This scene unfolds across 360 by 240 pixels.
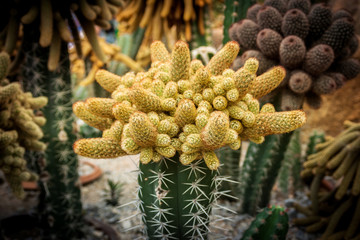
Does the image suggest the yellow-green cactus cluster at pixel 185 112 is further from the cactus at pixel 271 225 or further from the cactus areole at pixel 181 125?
the cactus at pixel 271 225

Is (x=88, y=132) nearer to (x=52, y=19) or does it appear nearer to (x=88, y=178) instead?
(x=88, y=178)

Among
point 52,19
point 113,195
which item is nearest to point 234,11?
point 52,19

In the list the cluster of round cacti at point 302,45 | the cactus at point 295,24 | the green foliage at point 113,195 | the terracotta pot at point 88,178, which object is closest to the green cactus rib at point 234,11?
the cluster of round cacti at point 302,45

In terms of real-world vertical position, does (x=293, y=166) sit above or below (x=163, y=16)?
below

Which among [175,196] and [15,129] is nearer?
[175,196]

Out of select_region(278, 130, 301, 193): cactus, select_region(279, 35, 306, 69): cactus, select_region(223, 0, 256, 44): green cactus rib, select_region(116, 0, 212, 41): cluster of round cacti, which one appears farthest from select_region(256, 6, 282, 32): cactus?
select_region(116, 0, 212, 41): cluster of round cacti

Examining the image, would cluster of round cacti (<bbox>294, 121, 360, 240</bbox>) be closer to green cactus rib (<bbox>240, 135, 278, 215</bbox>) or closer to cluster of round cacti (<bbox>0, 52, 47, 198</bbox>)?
green cactus rib (<bbox>240, 135, 278, 215</bbox>)

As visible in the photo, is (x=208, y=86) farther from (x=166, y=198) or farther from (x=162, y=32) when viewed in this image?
(x=162, y=32)
